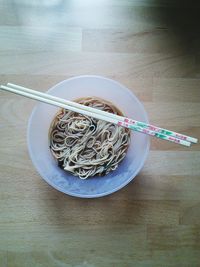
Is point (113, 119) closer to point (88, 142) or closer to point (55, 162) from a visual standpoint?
point (88, 142)

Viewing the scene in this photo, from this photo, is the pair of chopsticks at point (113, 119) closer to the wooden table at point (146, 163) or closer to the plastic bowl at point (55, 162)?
the plastic bowl at point (55, 162)

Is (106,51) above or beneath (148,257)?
above

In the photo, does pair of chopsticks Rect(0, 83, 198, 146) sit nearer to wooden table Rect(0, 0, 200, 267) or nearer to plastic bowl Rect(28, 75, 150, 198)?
plastic bowl Rect(28, 75, 150, 198)

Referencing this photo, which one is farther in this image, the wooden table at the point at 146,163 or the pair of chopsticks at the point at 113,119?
the wooden table at the point at 146,163

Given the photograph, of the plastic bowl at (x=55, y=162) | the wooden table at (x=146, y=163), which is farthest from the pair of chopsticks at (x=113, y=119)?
the wooden table at (x=146, y=163)

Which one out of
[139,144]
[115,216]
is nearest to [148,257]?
[115,216]

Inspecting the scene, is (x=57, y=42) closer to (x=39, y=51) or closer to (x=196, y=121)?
(x=39, y=51)
